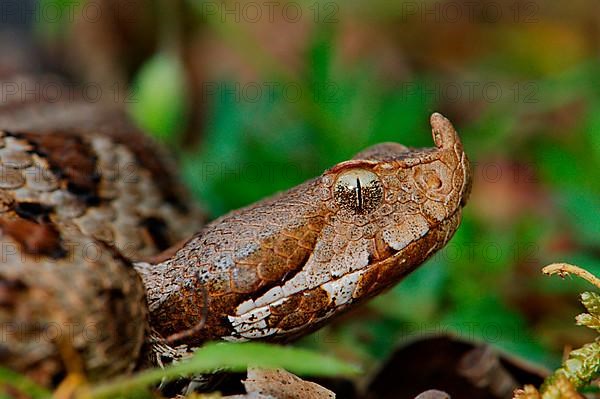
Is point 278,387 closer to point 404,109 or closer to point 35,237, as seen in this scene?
point 35,237

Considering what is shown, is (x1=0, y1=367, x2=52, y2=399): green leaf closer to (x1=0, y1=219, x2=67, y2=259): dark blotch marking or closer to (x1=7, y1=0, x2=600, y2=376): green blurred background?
(x1=0, y1=219, x2=67, y2=259): dark blotch marking

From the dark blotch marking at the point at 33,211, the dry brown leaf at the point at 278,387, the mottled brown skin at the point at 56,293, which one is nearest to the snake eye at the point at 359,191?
the dry brown leaf at the point at 278,387

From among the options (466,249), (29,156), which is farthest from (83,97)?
(466,249)

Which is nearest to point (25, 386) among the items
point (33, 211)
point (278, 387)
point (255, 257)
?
point (278, 387)

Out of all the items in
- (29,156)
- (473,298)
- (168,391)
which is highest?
(29,156)

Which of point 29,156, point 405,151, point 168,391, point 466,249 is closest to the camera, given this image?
point 168,391

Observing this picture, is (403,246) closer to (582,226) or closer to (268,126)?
Answer: (582,226)

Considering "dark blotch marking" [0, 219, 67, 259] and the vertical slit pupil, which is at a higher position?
"dark blotch marking" [0, 219, 67, 259]

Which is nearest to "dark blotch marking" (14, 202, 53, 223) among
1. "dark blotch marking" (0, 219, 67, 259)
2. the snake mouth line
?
"dark blotch marking" (0, 219, 67, 259)
